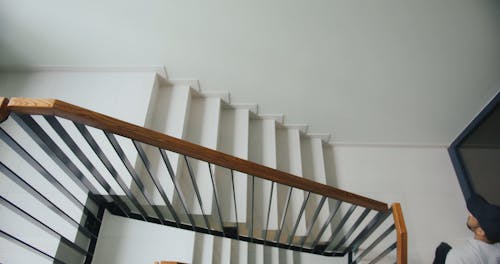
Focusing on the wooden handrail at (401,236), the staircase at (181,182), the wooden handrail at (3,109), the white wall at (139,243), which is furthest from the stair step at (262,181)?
the wooden handrail at (3,109)

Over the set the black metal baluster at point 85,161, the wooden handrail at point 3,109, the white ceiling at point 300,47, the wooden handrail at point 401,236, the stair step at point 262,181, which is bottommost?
the wooden handrail at point 401,236

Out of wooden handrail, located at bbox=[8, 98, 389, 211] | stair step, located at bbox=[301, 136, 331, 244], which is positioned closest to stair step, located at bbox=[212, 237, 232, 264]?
stair step, located at bbox=[301, 136, 331, 244]

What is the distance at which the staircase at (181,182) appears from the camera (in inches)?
47.9

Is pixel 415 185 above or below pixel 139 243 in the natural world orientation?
above

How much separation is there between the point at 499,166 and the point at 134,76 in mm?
3562

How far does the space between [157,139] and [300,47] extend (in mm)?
1635

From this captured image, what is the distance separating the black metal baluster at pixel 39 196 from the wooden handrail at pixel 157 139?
24cm

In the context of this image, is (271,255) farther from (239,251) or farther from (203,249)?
(203,249)

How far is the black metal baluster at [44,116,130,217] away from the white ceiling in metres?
1.34

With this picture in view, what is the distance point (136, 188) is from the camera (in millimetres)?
2086

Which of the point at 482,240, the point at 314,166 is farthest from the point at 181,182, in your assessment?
the point at 482,240

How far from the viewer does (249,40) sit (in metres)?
2.40

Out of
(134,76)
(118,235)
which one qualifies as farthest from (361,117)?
(118,235)

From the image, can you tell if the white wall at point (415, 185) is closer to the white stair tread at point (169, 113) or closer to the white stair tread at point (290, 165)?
the white stair tread at point (290, 165)
